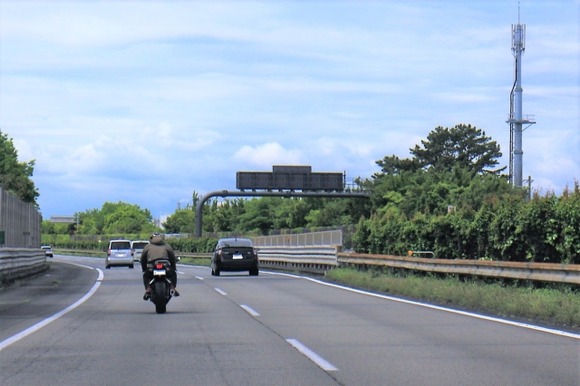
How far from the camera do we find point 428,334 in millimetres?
13609

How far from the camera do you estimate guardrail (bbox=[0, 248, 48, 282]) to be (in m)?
29.3

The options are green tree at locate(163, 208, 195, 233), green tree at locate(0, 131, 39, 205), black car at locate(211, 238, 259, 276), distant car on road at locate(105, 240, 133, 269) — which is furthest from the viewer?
green tree at locate(163, 208, 195, 233)

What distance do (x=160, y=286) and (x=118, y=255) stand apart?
124 feet

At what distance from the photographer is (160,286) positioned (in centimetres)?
1814

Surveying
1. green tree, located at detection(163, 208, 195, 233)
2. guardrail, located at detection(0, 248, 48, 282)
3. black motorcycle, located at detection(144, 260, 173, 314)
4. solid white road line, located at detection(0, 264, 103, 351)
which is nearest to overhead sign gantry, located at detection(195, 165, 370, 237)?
guardrail, located at detection(0, 248, 48, 282)

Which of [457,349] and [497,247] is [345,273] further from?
[457,349]

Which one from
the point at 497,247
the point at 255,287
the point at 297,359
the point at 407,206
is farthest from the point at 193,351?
the point at 407,206

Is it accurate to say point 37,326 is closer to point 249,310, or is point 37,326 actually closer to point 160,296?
point 160,296

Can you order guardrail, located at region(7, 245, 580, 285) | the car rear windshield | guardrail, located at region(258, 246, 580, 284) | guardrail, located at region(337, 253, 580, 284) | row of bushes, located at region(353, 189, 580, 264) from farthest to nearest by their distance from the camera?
the car rear windshield
row of bushes, located at region(353, 189, 580, 264)
guardrail, located at region(7, 245, 580, 285)
guardrail, located at region(258, 246, 580, 284)
guardrail, located at region(337, 253, 580, 284)

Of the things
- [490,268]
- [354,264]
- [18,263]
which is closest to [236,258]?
[354,264]

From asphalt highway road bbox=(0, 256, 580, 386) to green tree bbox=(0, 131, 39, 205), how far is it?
66.4 m

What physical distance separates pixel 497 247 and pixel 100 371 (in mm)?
14619

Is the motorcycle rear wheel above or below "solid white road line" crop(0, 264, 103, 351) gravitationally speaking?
above

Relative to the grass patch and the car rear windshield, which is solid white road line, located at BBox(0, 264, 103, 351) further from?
the car rear windshield
